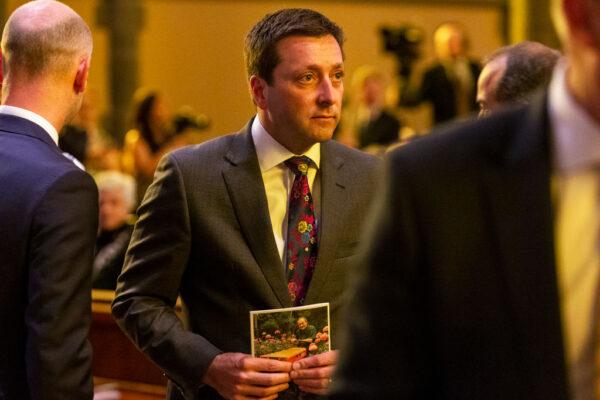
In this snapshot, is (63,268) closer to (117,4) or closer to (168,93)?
(117,4)

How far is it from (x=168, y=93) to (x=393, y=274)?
14413mm

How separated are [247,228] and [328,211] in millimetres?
199

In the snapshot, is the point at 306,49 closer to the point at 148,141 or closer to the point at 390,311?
the point at 390,311

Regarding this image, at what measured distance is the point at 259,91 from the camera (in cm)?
297

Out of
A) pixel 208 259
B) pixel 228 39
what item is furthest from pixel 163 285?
pixel 228 39

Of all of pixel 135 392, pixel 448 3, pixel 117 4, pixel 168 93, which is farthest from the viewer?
pixel 448 3

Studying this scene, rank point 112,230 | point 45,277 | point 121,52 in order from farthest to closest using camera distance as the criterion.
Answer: point 121,52 < point 112,230 < point 45,277

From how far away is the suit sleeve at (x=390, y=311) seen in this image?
1502 mm

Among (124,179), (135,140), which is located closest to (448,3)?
(135,140)

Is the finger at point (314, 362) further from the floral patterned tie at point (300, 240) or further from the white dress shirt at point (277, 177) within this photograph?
the white dress shirt at point (277, 177)

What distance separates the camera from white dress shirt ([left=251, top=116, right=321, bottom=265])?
289 centimetres

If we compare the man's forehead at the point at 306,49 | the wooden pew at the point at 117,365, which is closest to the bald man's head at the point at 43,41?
the man's forehead at the point at 306,49

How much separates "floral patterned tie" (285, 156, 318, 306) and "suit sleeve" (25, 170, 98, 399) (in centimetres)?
49

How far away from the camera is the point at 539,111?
1479mm
